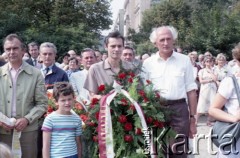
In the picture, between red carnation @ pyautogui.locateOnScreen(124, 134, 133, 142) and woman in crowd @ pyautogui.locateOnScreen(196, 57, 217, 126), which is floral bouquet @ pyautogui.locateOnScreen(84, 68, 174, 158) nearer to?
red carnation @ pyautogui.locateOnScreen(124, 134, 133, 142)

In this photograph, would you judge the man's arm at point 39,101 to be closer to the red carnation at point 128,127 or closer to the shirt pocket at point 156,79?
the red carnation at point 128,127

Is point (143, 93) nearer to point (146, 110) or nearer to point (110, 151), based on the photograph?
point (146, 110)

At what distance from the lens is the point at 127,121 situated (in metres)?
4.09

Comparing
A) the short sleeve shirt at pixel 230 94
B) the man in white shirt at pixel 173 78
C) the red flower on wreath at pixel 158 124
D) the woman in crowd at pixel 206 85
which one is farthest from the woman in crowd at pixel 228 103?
the woman in crowd at pixel 206 85

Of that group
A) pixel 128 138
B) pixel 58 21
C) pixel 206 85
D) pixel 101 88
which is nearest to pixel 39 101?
pixel 101 88

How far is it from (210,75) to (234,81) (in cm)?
698

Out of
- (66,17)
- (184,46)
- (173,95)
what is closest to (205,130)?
(173,95)

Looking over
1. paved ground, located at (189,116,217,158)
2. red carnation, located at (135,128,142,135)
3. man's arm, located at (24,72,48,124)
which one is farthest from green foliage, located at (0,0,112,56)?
red carnation, located at (135,128,142,135)

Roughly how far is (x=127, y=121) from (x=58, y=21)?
3142 cm

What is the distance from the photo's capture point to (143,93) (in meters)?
4.13

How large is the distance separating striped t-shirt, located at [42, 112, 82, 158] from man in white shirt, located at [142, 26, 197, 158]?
1.02 m

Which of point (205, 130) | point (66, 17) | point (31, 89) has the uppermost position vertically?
point (66, 17)

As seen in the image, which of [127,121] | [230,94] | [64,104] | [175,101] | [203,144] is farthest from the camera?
[203,144]

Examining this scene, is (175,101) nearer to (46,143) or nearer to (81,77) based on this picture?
(46,143)
